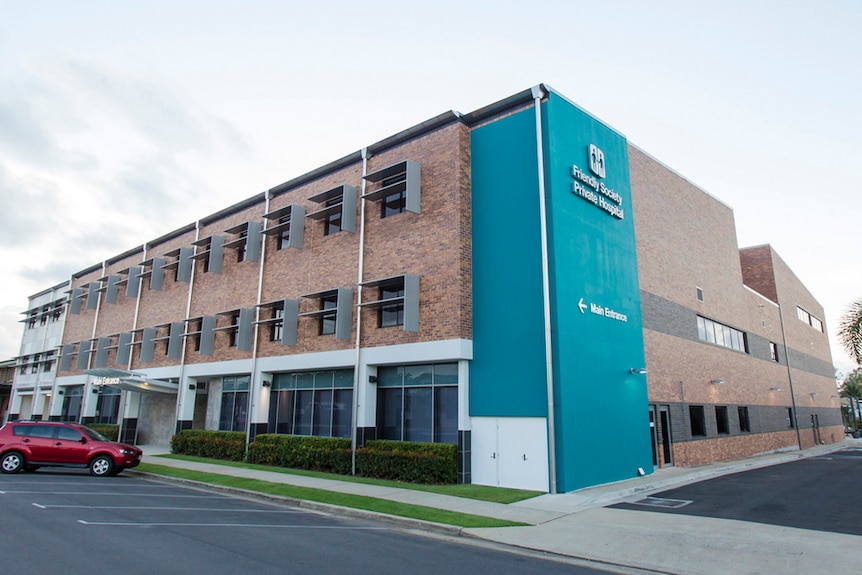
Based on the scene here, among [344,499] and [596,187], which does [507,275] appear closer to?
[596,187]

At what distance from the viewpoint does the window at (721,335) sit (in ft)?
89.5

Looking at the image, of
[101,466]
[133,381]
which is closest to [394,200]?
[101,466]

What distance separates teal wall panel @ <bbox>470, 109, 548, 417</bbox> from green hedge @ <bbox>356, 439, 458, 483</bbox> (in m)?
1.69

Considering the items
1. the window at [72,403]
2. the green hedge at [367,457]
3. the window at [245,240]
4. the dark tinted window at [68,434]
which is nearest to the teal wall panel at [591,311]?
the green hedge at [367,457]

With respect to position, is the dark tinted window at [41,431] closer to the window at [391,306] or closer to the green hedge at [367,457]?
the green hedge at [367,457]

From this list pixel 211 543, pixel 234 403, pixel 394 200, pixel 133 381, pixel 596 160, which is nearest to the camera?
pixel 211 543

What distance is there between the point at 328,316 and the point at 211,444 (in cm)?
841

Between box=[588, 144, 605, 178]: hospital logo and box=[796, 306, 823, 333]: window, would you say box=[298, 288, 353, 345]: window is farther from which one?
box=[796, 306, 823, 333]: window

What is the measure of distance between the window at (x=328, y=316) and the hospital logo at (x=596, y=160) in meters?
10.8

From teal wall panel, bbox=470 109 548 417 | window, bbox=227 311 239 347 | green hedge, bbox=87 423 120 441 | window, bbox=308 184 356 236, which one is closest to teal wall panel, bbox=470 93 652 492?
teal wall panel, bbox=470 109 548 417

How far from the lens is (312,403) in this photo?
2258cm

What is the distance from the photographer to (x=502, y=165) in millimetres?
18750

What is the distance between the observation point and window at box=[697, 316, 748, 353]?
89.5 feet

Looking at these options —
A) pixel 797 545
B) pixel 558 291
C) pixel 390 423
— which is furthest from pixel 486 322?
pixel 797 545
